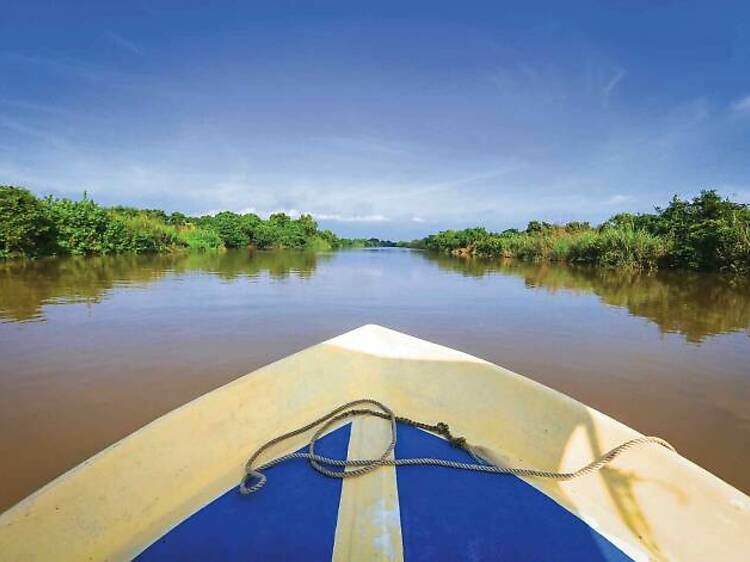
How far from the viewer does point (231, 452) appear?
5.93 feet

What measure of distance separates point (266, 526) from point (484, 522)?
753 millimetres

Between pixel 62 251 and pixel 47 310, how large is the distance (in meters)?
14.8

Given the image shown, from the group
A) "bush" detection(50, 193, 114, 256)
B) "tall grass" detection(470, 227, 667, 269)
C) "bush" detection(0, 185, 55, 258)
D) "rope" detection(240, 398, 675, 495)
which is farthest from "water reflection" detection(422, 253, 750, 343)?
"bush" detection(50, 193, 114, 256)

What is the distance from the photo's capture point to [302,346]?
456 centimetres

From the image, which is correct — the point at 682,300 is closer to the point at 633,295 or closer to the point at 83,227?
the point at 633,295

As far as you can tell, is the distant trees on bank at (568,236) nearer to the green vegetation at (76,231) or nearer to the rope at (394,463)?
the green vegetation at (76,231)

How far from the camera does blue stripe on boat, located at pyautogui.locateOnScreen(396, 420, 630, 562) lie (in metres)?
1.22

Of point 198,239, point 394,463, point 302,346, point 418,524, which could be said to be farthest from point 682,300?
point 198,239

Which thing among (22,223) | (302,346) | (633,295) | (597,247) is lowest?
(302,346)

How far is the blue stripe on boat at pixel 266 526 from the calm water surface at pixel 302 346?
124 cm

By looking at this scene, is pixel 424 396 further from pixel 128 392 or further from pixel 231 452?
pixel 128 392

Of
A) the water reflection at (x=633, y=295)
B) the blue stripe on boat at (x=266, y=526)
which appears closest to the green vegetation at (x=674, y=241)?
the water reflection at (x=633, y=295)

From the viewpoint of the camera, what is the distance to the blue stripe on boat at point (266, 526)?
1211 mm

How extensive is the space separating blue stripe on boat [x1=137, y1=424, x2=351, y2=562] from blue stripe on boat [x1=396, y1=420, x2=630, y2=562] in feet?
0.93
